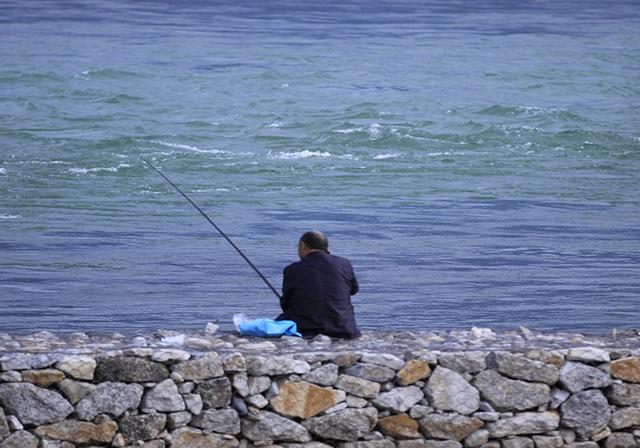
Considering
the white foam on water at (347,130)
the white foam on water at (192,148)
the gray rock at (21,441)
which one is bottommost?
the white foam on water at (192,148)

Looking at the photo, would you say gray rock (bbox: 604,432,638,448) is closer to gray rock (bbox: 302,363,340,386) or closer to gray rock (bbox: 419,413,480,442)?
gray rock (bbox: 419,413,480,442)

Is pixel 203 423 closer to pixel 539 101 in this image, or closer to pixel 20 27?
pixel 539 101

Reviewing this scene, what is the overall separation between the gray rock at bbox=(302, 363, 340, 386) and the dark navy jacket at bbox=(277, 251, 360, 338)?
0.98 m

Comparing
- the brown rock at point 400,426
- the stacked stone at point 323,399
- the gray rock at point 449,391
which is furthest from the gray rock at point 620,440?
the brown rock at point 400,426

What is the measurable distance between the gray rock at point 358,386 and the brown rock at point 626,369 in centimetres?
109

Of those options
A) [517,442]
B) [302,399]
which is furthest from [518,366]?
[302,399]

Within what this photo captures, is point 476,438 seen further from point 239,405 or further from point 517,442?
point 239,405

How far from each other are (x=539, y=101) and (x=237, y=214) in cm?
1604

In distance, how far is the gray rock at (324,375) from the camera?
21.9 feet

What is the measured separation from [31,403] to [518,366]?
2173 mm

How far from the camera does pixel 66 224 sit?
17406mm

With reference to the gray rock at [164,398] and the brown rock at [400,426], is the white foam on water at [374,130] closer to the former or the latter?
the brown rock at [400,426]

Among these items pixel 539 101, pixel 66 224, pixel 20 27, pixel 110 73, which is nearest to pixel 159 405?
pixel 66 224

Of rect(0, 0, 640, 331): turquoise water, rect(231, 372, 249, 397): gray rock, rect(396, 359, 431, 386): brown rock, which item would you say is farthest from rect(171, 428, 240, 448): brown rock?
rect(0, 0, 640, 331): turquoise water
